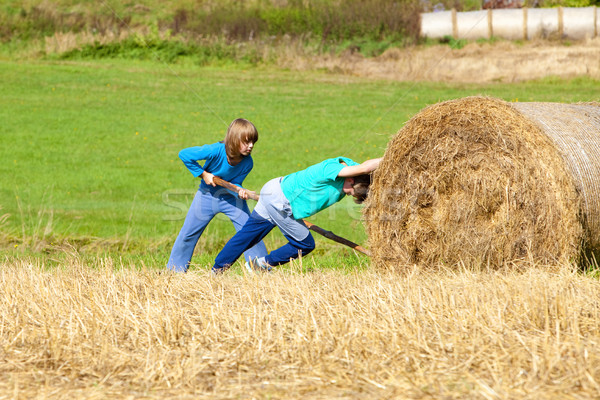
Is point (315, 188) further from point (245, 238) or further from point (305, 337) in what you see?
point (305, 337)

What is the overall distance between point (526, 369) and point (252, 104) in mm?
17716

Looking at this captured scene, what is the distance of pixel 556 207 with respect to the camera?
21.0 feet

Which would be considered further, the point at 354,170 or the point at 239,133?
the point at 239,133

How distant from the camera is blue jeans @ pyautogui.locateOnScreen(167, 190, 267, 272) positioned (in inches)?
307

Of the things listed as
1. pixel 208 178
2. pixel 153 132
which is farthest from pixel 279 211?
pixel 153 132

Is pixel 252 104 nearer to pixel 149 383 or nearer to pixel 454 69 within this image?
pixel 454 69

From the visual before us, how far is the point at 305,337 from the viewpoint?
5188 mm

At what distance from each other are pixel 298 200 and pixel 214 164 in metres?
1.24

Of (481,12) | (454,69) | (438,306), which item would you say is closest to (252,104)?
(454,69)

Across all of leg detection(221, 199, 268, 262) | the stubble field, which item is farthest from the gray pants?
leg detection(221, 199, 268, 262)

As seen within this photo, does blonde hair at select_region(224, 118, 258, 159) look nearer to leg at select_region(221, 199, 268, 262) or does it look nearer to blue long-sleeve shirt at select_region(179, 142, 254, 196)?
blue long-sleeve shirt at select_region(179, 142, 254, 196)

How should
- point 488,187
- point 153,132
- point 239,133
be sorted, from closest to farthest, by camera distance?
point 488,187
point 239,133
point 153,132

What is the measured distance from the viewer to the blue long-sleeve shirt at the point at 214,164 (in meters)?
7.60

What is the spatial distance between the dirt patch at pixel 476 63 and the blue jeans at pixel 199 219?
61.6ft
